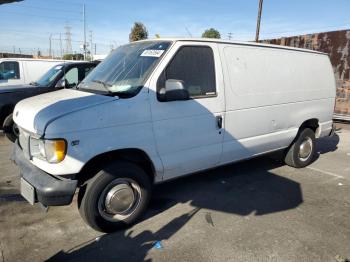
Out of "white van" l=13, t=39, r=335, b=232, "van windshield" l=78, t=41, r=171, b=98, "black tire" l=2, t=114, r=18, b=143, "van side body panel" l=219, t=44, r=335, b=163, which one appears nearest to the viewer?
"white van" l=13, t=39, r=335, b=232

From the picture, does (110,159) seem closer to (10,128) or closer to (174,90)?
(174,90)

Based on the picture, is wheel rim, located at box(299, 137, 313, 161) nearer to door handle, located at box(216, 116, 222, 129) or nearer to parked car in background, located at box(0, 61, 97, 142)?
door handle, located at box(216, 116, 222, 129)

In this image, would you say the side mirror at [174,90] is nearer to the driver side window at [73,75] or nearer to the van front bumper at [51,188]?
the van front bumper at [51,188]

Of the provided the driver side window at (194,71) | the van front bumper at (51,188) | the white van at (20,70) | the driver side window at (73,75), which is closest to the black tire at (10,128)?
the van front bumper at (51,188)

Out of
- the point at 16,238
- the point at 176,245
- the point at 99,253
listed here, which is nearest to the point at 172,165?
the point at 176,245

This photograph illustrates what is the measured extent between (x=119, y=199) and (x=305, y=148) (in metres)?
3.98

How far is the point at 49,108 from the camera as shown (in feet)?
10.8

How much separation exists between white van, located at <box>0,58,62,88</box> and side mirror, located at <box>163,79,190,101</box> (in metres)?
9.00

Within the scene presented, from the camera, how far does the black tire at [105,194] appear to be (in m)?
3.36

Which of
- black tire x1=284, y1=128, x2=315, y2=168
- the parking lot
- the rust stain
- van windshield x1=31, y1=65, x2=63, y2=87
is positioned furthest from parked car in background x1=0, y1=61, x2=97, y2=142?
the rust stain

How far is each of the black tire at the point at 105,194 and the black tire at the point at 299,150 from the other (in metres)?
3.23

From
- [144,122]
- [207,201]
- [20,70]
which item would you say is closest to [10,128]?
[144,122]

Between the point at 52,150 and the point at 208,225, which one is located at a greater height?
the point at 52,150

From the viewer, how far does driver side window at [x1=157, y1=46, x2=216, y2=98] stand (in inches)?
149
